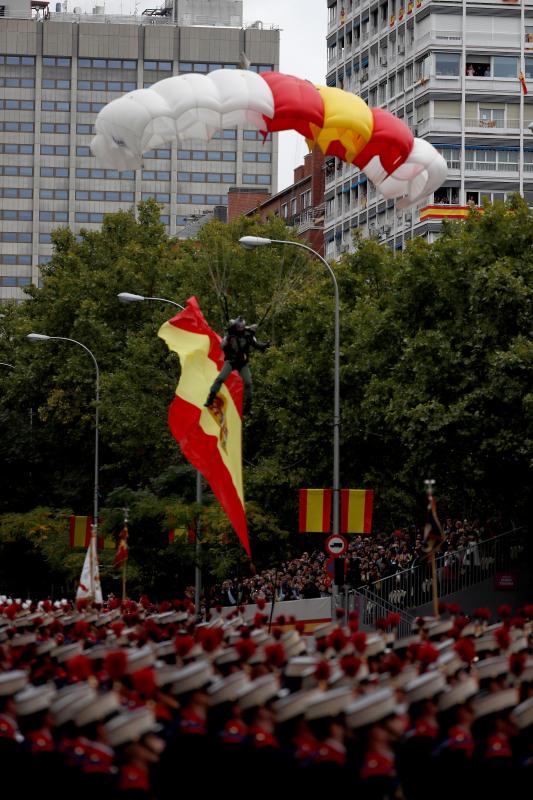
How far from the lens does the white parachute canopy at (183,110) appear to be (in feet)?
86.3

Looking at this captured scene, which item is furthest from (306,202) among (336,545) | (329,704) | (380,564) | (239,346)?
(329,704)

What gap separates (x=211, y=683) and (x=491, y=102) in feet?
216

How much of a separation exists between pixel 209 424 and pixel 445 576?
40.5 feet

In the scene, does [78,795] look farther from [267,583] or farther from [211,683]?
[267,583]

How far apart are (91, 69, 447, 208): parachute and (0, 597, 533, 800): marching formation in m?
12.8

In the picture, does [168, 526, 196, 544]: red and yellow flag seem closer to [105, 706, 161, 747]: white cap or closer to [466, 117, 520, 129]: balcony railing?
[105, 706, 161, 747]: white cap

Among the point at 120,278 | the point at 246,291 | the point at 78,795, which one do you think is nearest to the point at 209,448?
the point at 78,795

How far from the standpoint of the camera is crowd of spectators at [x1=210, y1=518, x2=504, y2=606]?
37.9 m

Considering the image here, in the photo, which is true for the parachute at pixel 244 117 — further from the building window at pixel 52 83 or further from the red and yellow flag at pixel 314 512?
the building window at pixel 52 83

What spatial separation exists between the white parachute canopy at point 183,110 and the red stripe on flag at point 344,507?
11.4 metres

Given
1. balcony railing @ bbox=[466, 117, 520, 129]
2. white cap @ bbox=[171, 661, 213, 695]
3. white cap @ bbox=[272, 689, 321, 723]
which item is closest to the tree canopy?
white cap @ bbox=[171, 661, 213, 695]

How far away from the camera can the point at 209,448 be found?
2702cm

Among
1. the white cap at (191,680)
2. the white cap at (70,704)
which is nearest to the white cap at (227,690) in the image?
the white cap at (191,680)

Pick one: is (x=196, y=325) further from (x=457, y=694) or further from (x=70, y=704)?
(x=70, y=704)
